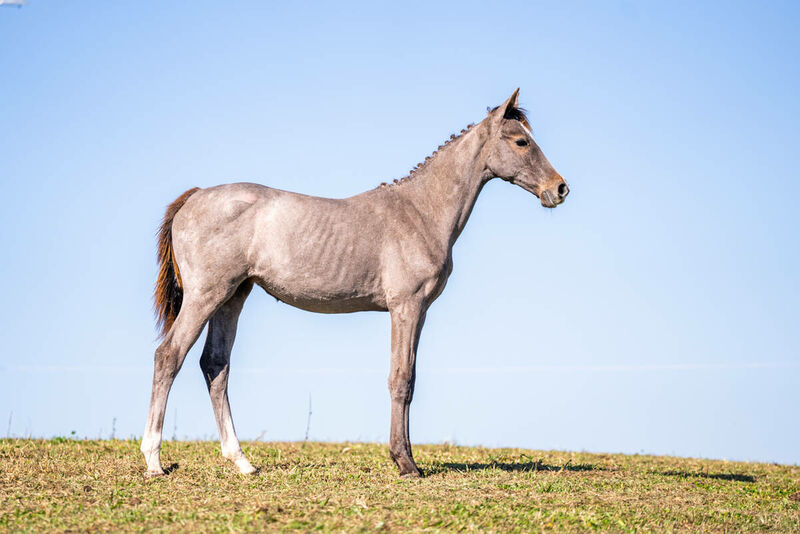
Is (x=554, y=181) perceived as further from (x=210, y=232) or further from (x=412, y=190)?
(x=210, y=232)

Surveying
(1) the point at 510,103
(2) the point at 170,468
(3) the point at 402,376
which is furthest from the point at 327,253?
(2) the point at 170,468

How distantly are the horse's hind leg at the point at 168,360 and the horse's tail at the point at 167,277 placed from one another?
2.51 ft

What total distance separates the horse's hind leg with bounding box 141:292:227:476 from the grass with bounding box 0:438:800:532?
35cm

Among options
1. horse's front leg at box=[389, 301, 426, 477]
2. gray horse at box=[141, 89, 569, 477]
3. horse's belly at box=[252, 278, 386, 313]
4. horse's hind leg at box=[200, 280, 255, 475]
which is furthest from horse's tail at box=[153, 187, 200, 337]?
horse's front leg at box=[389, 301, 426, 477]

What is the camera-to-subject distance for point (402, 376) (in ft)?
29.8

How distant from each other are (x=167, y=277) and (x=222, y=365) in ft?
4.06

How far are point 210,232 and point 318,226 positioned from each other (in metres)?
1.19

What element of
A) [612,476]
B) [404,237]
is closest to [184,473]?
[404,237]

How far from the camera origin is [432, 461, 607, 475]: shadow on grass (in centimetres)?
998

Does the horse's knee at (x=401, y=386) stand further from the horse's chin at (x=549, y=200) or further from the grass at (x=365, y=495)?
the horse's chin at (x=549, y=200)

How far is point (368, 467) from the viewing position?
9.88m

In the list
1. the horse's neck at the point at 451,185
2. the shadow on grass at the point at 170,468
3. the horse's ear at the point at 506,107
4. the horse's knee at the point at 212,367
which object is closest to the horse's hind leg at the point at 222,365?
the horse's knee at the point at 212,367

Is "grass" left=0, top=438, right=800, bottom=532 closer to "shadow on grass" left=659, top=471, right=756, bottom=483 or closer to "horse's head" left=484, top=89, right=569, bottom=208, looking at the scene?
"shadow on grass" left=659, top=471, right=756, bottom=483

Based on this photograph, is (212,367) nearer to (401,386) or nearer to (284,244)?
(284,244)
